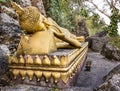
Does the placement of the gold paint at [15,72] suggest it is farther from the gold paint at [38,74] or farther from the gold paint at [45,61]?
the gold paint at [45,61]

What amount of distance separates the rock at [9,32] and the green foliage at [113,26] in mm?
5745

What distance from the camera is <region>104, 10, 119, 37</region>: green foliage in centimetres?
842

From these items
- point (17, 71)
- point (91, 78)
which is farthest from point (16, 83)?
point (91, 78)

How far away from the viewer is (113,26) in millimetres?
8531

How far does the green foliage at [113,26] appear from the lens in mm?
8422

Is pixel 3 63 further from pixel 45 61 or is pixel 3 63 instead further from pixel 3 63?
pixel 45 61

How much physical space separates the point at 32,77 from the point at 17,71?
160 millimetres

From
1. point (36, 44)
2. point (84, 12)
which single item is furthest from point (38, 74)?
point (84, 12)

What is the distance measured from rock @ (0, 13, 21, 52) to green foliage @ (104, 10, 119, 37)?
5.75 metres

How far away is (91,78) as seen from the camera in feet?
8.88

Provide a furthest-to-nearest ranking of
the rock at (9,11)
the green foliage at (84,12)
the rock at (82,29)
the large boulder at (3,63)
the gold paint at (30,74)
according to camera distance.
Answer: the green foliage at (84,12) < the rock at (82,29) < the rock at (9,11) < the large boulder at (3,63) < the gold paint at (30,74)

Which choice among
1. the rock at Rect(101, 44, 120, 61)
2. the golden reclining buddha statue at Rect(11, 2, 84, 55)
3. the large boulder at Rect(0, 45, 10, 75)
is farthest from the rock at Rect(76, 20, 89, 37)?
the golden reclining buddha statue at Rect(11, 2, 84, 55)

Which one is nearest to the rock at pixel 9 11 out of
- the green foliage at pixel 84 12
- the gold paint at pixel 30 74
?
the gold paint at pixel 30 74

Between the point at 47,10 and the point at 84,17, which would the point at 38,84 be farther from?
the point at 84,17
